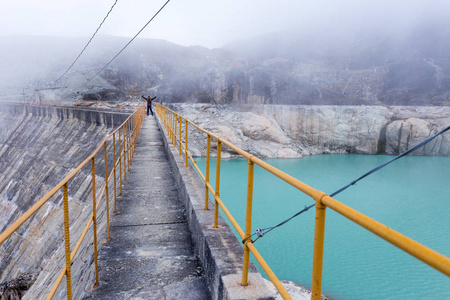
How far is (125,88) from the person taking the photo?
58.2m

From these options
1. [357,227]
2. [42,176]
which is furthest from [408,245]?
[42,176]

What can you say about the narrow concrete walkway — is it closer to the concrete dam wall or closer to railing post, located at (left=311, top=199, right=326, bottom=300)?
the concrete dam wall

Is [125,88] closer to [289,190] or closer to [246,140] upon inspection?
[246,140]

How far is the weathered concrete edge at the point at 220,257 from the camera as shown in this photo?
2.35m

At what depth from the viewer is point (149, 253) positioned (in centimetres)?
385

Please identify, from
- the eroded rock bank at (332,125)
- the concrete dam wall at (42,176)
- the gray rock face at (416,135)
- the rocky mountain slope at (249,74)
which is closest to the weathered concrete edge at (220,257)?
the concrete dam wall at (42,176)

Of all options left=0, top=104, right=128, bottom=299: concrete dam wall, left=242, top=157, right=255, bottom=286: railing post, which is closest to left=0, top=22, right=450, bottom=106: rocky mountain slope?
left=0, top=104, right=128, bottom=299: concrete dam wall

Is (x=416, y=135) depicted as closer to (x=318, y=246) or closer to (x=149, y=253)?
(x=149, y=253)

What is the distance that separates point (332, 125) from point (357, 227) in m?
30.3

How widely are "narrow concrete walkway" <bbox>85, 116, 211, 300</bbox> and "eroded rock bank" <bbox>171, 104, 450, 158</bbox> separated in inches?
1307

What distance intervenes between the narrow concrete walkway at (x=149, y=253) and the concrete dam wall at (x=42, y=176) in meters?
0.46

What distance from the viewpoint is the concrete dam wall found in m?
13.3

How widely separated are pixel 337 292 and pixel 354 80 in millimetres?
56129

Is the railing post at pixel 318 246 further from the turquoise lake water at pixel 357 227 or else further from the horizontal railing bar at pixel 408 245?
the turquoise lake water at pixel 357 227
